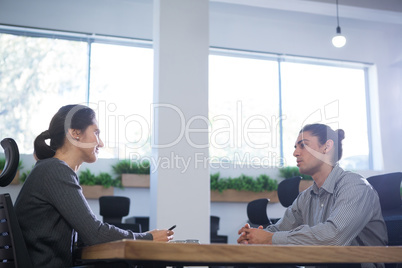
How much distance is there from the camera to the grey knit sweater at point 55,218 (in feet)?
6.08

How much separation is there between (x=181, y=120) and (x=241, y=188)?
1873mm

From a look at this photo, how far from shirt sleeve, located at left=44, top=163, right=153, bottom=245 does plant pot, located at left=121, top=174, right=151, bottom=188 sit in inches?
159

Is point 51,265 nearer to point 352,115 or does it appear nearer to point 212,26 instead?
point 212,26

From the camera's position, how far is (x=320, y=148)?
2.81 metres

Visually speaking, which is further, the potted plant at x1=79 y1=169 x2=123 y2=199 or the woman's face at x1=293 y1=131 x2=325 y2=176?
the potted plant at x1=79 y1=169 x2=123 y2=199

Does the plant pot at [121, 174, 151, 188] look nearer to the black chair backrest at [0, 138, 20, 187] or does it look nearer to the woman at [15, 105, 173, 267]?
the woman at [15, 105, 173, 267]

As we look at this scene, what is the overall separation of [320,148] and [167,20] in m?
2.80

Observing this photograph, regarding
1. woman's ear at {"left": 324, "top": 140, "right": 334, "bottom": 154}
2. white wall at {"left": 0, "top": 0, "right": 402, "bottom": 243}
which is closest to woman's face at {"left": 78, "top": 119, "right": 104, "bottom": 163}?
woman's ear at {"left": 324, "top": 140, "right": 334, "bottom": 154}

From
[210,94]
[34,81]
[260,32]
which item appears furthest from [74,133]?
[260,32]

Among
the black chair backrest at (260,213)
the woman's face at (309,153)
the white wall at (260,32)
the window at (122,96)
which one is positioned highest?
the white wall at (260,32)

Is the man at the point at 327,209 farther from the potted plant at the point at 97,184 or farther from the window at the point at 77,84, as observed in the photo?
the window at the point at 77,84

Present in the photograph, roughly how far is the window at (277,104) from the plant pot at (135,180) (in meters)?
1.22

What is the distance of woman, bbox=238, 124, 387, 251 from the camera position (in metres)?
1.94

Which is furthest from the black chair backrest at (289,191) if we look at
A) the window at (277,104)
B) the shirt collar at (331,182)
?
the window at (277,104)
